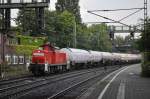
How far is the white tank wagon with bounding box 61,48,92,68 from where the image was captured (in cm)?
6084

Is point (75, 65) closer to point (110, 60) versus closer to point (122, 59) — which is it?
point (110, 60)

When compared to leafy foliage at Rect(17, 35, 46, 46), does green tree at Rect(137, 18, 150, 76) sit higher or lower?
lower

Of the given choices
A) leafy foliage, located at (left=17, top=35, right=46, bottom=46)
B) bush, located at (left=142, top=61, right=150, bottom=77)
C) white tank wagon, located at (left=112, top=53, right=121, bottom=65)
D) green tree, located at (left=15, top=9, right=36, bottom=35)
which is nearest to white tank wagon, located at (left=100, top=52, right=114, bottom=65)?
white tank wagon, located at (left=112, top=53, right=121, bottom=65)

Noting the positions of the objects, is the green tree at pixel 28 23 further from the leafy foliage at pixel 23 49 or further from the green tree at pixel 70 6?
the green tree at pixel 70 6

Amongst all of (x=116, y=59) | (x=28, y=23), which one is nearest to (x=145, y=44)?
(x=28, y=23)

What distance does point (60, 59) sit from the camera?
50.7m

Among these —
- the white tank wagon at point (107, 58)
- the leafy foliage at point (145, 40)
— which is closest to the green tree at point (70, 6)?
the white tank wagon at point (107, 58)

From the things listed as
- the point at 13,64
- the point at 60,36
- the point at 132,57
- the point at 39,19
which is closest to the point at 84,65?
the point at 13,64

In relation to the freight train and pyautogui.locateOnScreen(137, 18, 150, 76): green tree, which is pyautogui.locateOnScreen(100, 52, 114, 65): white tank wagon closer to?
the freight train

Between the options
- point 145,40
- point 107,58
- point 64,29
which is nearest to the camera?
point 145,40

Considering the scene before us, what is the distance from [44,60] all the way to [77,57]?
2123 centimetres

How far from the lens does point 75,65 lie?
65688 mm

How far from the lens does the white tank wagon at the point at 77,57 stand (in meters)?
60.8

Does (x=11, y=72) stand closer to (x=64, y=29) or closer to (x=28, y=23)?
(x=28, y=23)
